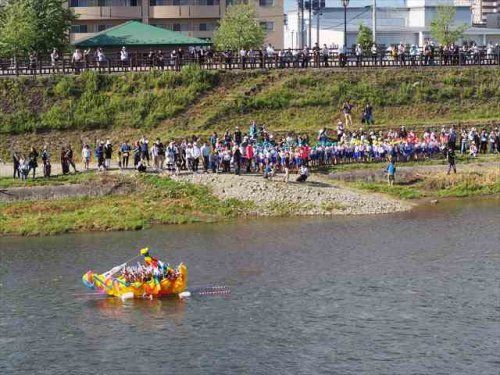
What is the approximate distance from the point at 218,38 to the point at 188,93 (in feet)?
62.1

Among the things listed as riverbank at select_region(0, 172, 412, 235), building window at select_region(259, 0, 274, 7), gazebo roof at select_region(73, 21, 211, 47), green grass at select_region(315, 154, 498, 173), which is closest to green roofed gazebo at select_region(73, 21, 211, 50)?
gazebo roof at select_region(73, 21, 211, 47)

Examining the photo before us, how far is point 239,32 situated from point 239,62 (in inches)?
585

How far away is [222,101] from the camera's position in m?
65.7

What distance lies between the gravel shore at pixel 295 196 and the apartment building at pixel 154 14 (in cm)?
4539

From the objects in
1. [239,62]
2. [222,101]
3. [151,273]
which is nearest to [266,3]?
[239,62]

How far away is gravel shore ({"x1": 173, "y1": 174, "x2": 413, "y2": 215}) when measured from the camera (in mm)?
50406

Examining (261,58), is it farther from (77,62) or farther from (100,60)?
(77,62)

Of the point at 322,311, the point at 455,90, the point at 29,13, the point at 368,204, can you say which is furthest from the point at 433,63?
the point at 322,311

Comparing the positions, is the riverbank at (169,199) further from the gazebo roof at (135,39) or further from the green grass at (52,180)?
the gazebo roof at (135,39)

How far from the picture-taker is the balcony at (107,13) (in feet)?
312

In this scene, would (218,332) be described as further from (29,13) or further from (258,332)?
(29,13)

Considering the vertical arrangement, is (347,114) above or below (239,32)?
below

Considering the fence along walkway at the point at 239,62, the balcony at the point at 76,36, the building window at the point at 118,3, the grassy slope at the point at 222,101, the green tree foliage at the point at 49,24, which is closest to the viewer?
the grassy slope at the point at 222,101

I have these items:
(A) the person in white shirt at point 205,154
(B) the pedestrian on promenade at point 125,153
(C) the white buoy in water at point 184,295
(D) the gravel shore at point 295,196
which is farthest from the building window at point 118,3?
(C) the white buoy in water at point 184,295
